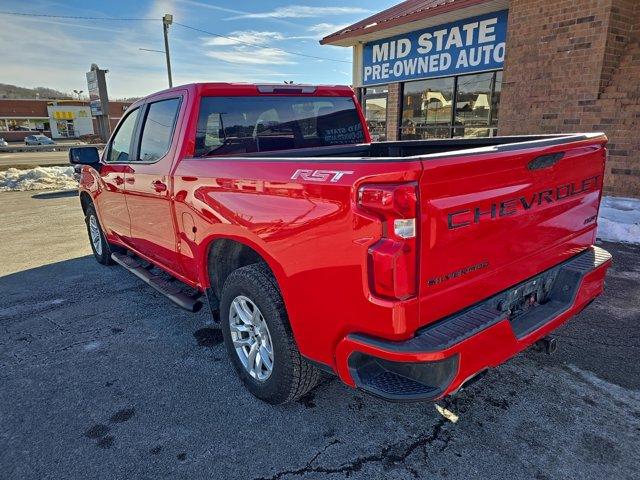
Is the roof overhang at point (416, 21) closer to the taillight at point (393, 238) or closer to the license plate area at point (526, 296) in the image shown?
the license plate area at point (526, 296)

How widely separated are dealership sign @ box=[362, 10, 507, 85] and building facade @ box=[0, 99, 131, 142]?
69382 millimetres

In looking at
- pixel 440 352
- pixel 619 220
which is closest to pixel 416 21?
pixel 619 220

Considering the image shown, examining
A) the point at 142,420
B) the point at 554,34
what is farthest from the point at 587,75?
the point at 142,420

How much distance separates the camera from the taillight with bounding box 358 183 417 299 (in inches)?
71.5

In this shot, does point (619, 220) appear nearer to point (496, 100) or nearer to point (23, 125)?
point (496, 100)

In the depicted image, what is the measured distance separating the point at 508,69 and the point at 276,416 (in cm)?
823

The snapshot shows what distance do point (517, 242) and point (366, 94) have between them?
36.7 ft

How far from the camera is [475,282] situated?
2.18 meters

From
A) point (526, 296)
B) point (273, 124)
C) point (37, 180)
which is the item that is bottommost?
point (37, 180)

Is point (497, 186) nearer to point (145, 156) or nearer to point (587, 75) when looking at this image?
point (145, 156)

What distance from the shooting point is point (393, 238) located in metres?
1.85

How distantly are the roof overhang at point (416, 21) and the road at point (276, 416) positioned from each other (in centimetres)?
674

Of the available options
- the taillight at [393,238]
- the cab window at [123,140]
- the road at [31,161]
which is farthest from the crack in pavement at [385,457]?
the road at [31,161]

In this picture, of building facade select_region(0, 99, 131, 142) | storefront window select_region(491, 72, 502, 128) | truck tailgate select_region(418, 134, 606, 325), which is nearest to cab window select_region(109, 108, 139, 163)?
truck tailgate select_region(418, 134, 606, 325)
